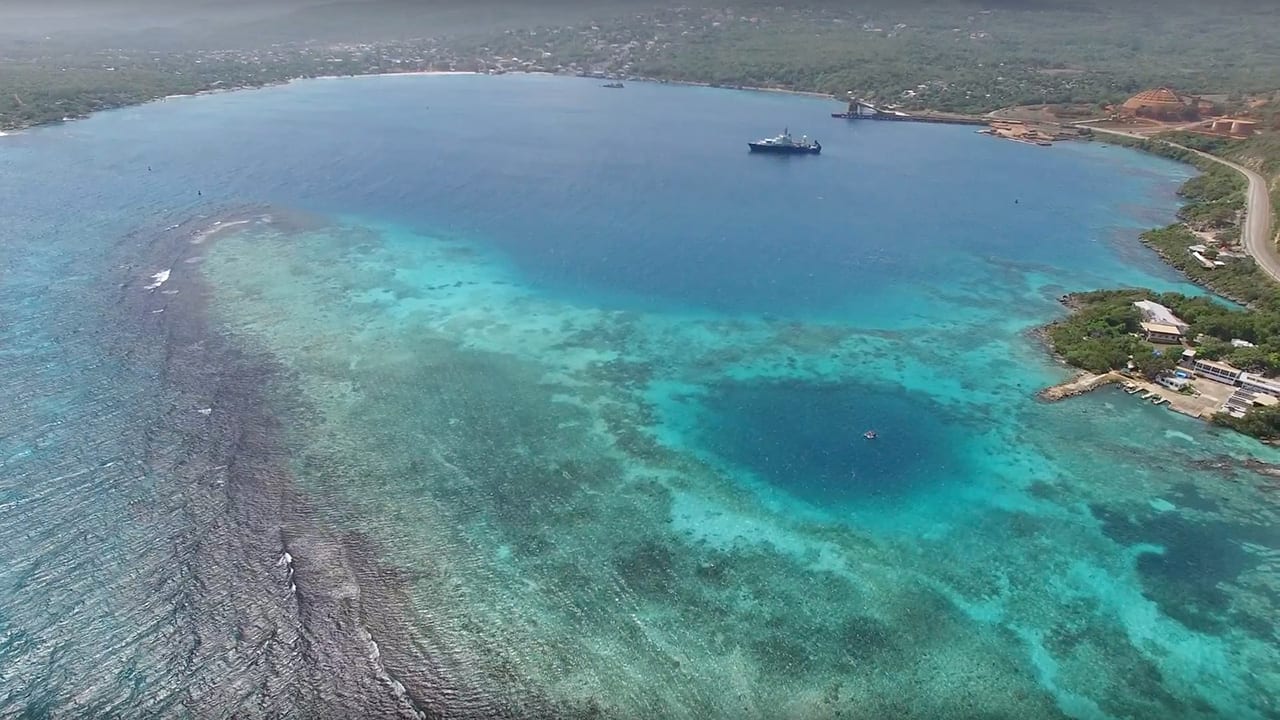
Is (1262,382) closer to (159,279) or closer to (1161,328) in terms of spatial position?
(1161,328)

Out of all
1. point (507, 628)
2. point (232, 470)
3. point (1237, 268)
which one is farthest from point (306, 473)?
point (1237, 268)

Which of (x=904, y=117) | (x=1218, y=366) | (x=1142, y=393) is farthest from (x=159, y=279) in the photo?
(x=904, y=117)

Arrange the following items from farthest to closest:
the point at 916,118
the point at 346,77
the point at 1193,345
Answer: the point at 346,77 < the point at 916,118 < the point at 1193,345

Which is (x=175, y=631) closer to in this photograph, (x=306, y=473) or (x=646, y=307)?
(x=306, y=473)

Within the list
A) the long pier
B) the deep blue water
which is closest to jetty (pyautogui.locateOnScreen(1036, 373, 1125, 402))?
the deep blue water

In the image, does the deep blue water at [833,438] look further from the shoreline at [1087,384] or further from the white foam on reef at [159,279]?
the white foam on reef at [159,279]

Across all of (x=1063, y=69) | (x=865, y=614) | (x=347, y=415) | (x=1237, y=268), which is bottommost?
(x=865, y=614)

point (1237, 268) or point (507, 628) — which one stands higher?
point (1237, 268)
